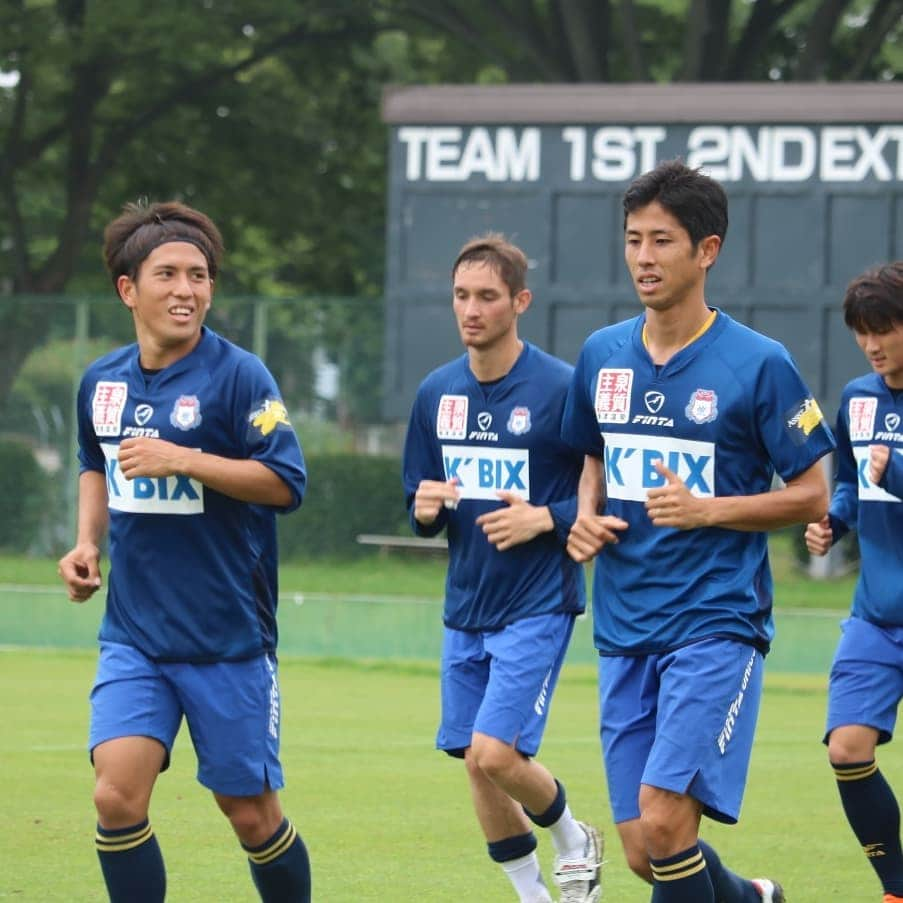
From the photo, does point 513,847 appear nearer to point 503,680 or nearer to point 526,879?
point 526,879

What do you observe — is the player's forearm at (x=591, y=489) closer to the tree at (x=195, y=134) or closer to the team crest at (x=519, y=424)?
the team crest at (x=519, y=424)

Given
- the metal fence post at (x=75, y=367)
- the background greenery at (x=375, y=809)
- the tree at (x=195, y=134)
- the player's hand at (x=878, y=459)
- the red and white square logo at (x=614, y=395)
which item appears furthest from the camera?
the tree at (x=195, y=134)

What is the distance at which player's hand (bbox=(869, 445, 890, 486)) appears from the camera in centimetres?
731

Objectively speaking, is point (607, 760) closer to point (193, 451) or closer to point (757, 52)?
point (193, 451)

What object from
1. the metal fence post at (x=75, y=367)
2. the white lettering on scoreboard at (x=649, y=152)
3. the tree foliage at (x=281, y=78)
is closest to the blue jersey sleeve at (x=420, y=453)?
the white lettering on scoreboard at (x=649, y=152)

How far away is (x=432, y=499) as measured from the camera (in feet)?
24.4

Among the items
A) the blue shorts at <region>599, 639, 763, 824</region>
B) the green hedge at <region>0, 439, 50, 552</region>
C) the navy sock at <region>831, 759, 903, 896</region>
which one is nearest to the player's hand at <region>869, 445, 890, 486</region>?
the navy sock at <region>831, 759, 903, 896</region>

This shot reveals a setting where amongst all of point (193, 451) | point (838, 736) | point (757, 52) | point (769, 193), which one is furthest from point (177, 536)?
point (757, 52)

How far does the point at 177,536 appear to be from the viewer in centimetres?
635

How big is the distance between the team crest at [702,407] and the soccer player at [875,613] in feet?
4.44

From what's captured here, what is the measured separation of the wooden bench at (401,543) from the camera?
22.4m

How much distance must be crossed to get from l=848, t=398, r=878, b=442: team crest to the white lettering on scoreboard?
987 centimetres

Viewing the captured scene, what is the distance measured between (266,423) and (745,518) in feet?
4.69

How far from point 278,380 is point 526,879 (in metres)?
16.4
